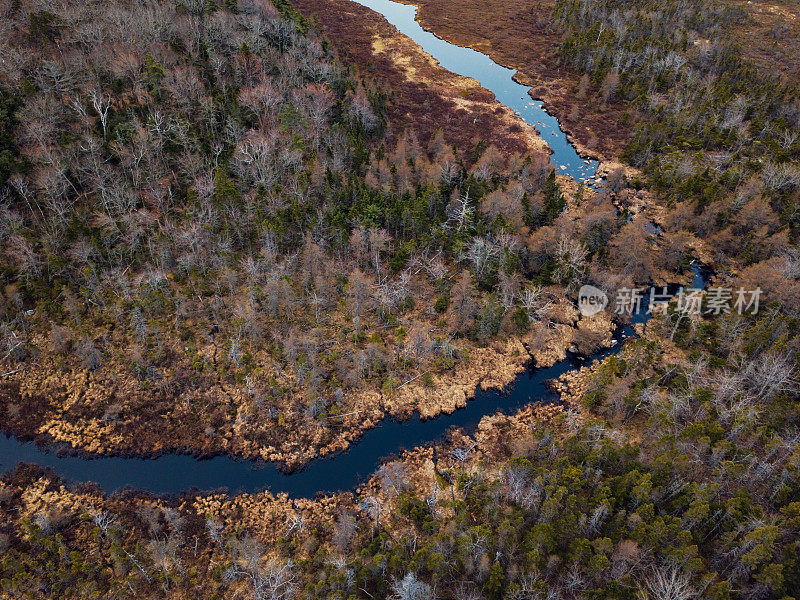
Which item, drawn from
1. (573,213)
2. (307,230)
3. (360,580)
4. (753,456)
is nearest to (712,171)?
(573,213)

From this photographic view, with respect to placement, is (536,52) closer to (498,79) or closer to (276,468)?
(498,79)

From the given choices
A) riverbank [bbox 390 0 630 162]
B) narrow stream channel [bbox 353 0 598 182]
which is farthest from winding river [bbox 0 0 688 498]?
riverbank [bbox 390 0 630 162]

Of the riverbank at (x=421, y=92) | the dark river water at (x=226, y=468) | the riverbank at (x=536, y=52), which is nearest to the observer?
the dark river water at (x=226, y=468)

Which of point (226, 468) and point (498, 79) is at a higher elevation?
point (498, 79)

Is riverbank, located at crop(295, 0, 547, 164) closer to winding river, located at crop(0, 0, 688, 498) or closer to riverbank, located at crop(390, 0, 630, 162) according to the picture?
riverbank, located at crop(390, 0, 630, 162)

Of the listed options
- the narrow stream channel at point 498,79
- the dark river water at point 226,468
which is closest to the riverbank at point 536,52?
the narrow stream channel at point 498,79

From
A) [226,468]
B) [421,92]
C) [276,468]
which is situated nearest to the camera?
[276,468]

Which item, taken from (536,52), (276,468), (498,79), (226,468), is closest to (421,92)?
(498,79)

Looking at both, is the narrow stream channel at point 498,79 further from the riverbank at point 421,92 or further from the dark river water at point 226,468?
the dark river water at point 226,468

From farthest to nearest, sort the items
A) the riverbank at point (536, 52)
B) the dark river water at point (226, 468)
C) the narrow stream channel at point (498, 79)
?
1. the riverbank at point (536, 52)
2. the narrow stream channel at point (498, 79)
3. the dark river water at point (226, 468)
